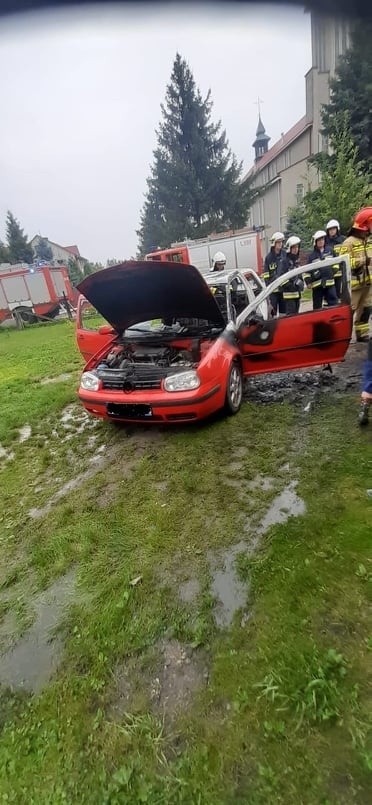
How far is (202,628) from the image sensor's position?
6.11 feet

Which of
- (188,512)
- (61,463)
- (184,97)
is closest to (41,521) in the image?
(61,463)

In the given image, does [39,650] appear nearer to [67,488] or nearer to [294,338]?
[67,488]

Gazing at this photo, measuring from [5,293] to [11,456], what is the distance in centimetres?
1764

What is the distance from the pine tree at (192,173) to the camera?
2745 centimetres

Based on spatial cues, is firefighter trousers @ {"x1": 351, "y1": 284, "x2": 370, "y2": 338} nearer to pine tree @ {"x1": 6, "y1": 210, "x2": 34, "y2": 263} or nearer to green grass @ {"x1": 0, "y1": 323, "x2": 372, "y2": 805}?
green grass @ {"x1": 0, "y1": 323, "x2": 372, "y2": 805}

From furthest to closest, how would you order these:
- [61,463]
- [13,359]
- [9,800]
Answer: [13,359]
[61,463]
[9,800]

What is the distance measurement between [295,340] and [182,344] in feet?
4.28

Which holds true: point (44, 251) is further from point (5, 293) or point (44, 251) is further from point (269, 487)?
point (269, 487)

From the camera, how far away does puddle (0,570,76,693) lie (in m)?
1.76

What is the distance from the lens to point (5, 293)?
19.1 meters

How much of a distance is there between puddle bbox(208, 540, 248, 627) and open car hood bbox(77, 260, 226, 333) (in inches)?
98.9

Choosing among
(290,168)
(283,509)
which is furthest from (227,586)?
(290,168)

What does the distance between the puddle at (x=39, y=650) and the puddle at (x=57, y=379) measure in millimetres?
5136

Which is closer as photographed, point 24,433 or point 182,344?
point 182,344
